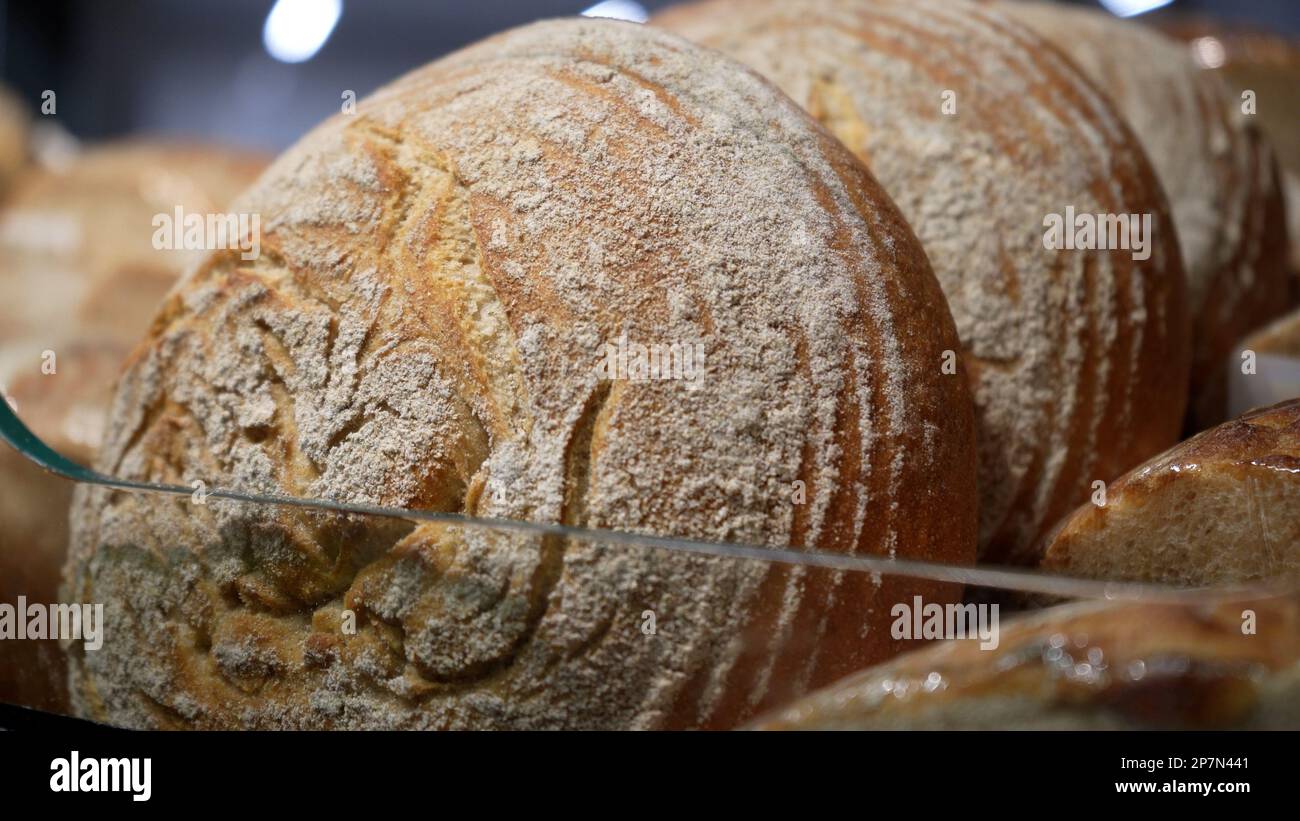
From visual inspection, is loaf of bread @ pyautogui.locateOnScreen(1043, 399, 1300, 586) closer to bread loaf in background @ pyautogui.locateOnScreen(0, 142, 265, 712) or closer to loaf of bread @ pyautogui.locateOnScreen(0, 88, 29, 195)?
bread loaf in background @ pyautogui.locateOnScreen(0, 142, 265, 712)

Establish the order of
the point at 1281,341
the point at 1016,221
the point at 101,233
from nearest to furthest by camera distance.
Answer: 1. the point at 1016,221
2. the point at 1281,341
3. the point at 101,233

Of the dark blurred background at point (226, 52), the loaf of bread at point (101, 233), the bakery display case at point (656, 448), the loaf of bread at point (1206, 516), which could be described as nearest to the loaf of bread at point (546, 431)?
the bakery display case at point (656, 448)

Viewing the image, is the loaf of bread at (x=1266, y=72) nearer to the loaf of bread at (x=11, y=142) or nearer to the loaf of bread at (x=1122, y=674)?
the loaf of bread at (x=1122, y=674)

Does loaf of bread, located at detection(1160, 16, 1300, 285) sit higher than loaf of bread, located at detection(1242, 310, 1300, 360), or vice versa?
loaf of bread, located at detection(1160, 16, 1300, 285)

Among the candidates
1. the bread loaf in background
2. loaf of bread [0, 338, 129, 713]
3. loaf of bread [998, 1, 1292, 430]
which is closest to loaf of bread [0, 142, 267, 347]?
the bread loaf in background

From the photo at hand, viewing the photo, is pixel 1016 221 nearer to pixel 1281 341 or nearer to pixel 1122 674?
pixel 1281 341

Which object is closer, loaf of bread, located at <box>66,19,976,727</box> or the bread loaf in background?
loaf of bread, located at <box>66,19,976,727</box>

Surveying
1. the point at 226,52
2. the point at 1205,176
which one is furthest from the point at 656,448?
the point at 226,52

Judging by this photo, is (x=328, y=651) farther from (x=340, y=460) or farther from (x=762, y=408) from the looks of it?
(x=762, y=408)
